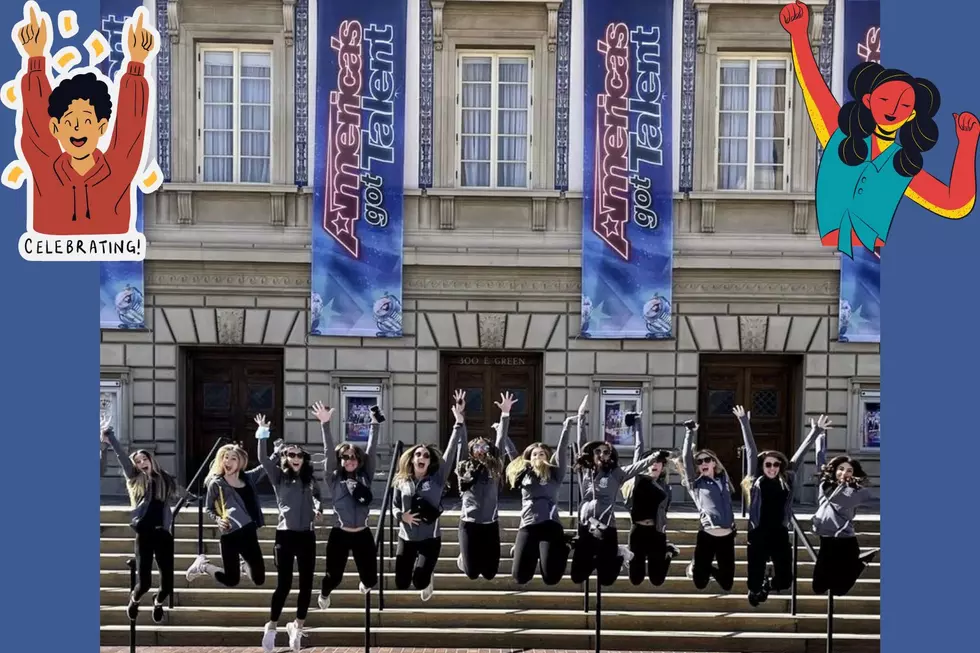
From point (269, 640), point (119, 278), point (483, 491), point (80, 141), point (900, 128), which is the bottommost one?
point (269, 640)

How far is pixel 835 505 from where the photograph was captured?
271 inches

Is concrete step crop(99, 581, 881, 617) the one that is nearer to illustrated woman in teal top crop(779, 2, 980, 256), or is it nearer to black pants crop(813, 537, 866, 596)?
black pants crop(813, 537, 866, 596)

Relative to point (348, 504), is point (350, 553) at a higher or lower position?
lower

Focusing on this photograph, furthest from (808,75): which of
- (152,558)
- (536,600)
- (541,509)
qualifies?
(152,558)

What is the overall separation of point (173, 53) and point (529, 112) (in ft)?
6.78

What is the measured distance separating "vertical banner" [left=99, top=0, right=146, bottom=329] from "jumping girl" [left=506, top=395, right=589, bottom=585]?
2.37 m

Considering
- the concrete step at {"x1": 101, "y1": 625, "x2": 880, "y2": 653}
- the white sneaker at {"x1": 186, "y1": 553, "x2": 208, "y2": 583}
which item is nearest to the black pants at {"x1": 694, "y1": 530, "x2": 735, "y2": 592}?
the concrete step at {"x1": 101, "y1": 625, "x2": 880, "y2": 653}

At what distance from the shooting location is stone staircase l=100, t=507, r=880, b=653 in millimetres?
6980

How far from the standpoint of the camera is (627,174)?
6723mm

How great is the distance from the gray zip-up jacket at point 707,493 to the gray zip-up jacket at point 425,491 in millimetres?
1319

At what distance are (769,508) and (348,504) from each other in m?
2.49

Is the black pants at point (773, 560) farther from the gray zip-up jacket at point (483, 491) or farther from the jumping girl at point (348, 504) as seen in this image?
the jumping girl at point (348, 504)

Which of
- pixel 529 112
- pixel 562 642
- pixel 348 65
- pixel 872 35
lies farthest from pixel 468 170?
pixel 562 642

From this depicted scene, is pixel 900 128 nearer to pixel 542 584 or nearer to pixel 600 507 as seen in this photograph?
pixel 600 507
